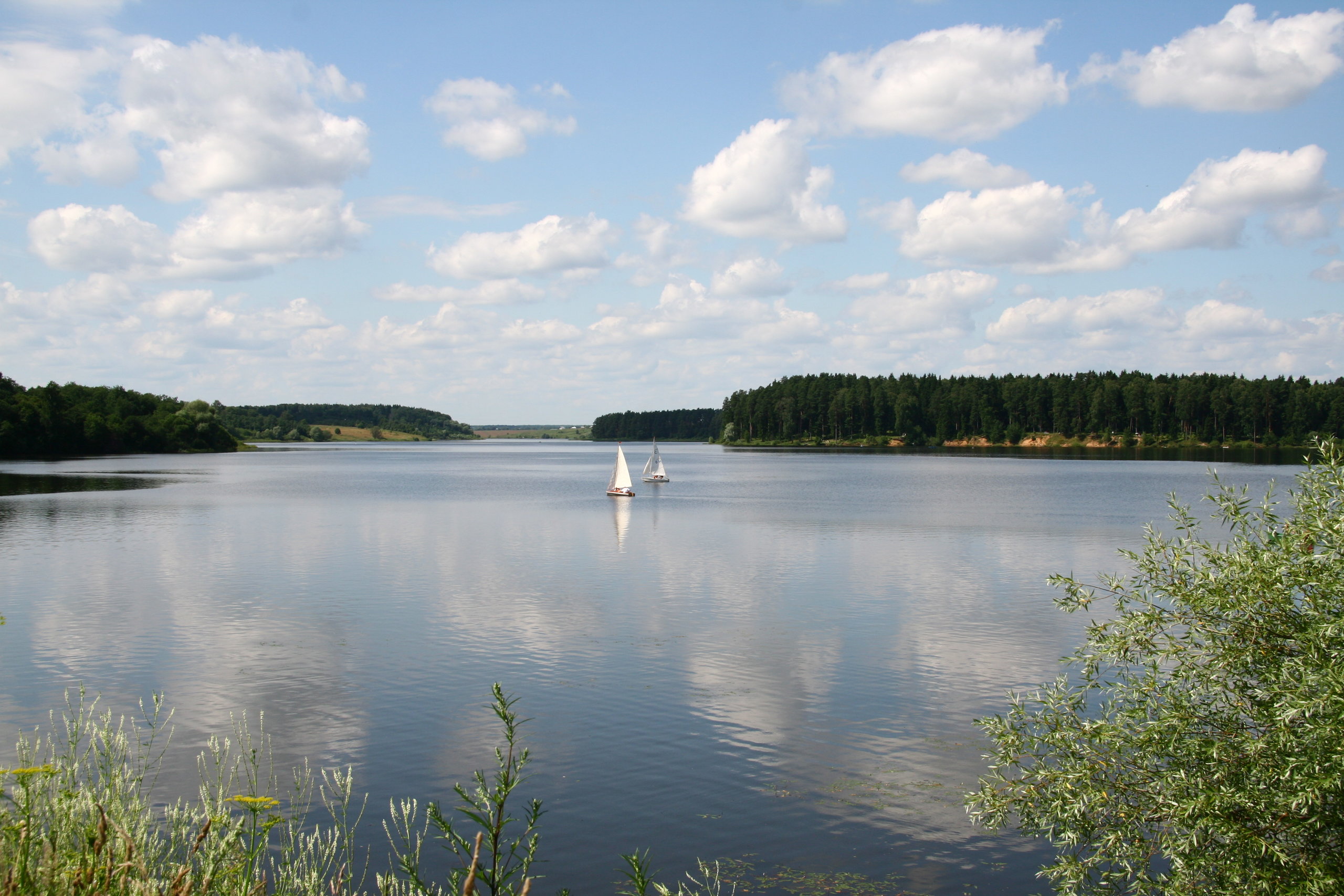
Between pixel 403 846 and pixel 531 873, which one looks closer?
pixel 531 873

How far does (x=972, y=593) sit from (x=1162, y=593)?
22449 millimetres

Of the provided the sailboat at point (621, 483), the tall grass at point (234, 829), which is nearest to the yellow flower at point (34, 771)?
the tall grass at point (234, 829)

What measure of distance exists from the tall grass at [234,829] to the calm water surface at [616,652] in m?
0.60

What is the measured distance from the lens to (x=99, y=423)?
150000mm

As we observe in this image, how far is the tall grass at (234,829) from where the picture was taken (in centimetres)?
635

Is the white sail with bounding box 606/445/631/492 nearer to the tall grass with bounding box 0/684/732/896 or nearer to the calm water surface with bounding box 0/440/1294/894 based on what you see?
the calm water surface with bounding box 0/440/1294/894

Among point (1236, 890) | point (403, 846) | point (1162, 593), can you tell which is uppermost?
point (1162, 593)

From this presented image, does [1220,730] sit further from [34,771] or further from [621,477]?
[621,477]

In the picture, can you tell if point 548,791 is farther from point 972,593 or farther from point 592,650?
point 972,593

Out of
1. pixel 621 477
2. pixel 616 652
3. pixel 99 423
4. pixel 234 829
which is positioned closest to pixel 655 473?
pixel 621 477

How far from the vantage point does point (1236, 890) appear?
31.0 ft

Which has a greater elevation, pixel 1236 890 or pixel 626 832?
pixel 1236 890

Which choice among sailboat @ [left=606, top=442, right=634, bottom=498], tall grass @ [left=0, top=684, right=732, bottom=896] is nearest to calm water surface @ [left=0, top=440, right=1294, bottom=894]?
tall grass @ [left=0, top=684, right=732, bottom=896]

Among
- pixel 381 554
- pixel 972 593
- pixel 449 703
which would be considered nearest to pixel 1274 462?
pixel 972 593
